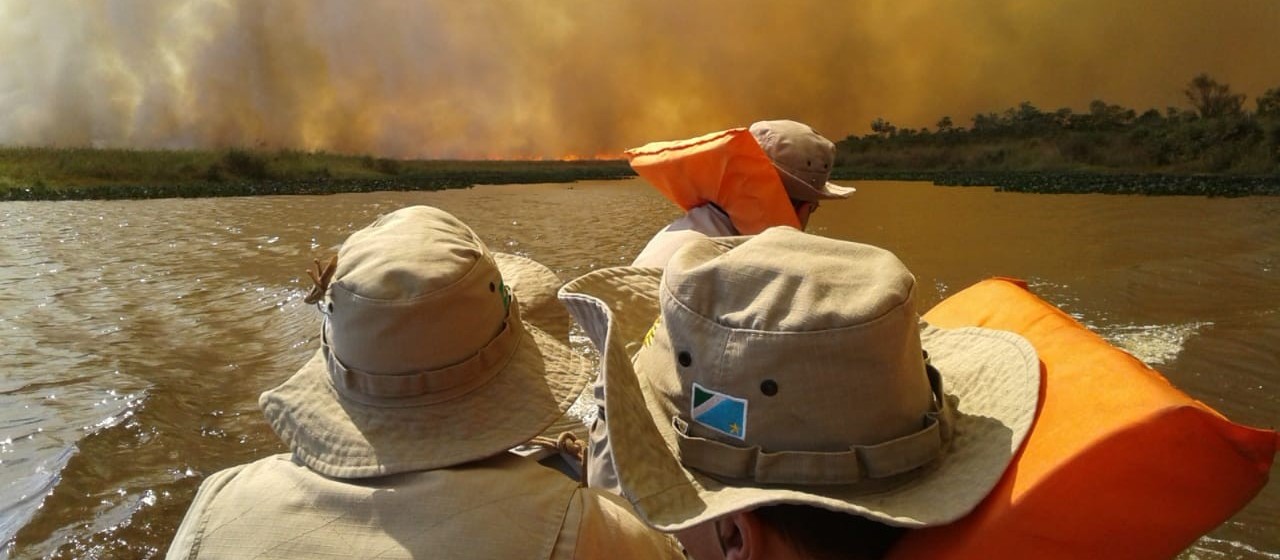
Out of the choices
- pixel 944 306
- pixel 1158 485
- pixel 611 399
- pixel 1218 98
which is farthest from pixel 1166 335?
pixel 1218 98

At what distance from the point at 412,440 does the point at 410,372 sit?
0.30 feet

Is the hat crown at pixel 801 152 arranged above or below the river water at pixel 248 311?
above

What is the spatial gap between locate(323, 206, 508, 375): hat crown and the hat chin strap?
43cm

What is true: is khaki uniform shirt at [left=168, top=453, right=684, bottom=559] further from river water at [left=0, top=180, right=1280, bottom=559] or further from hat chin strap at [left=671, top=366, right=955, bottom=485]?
river water at [left=0, top=180, right=1280, bottom=559]

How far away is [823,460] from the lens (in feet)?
2.22

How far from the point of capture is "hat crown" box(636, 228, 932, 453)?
664mm

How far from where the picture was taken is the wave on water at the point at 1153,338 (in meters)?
2.95

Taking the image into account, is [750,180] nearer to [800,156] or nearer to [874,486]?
[800,156]

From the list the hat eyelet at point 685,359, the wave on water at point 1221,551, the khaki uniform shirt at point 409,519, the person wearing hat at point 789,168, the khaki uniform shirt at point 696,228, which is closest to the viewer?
the hat eyelet at point 685,359

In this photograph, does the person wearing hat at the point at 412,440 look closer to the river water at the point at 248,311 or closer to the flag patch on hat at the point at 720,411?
the flag patch on hat at the point at 720,411

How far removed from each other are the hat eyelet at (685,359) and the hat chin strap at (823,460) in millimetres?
72

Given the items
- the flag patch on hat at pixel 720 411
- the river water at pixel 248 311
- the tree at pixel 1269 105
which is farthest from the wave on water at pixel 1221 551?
the tree at pixel 1269 105

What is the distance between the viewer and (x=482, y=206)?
11.1 meters

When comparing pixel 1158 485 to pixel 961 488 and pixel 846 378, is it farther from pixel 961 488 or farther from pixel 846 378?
pixel 846 378
